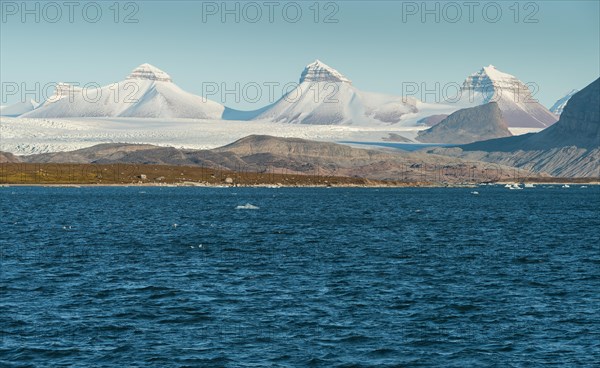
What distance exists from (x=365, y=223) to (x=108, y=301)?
80638 millimetres

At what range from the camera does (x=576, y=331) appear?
4759 centimetres

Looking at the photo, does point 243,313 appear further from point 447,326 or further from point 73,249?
point 73,249

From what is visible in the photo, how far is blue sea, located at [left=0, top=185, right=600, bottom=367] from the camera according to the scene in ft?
140

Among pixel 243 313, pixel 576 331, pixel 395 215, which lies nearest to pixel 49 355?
pixel 243 313

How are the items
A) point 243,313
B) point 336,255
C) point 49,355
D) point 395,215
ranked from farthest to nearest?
point 395,215 < point 336,255 < point 243,313 < point 49,355

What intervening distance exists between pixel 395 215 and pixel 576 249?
68.2 m

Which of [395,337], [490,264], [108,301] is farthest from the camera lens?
[490,264]

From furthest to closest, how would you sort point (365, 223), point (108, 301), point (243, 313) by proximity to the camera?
point (365, 223) → point (108, 301) → point (243, 313)

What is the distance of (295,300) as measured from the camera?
5609 cm

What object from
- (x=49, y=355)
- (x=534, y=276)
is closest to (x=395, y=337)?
(x=49, y=355)

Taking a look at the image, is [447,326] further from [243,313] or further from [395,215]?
[395,215]

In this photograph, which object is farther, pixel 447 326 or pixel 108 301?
pixel 108 301

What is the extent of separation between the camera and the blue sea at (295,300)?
1677 inches

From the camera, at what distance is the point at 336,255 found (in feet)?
271
